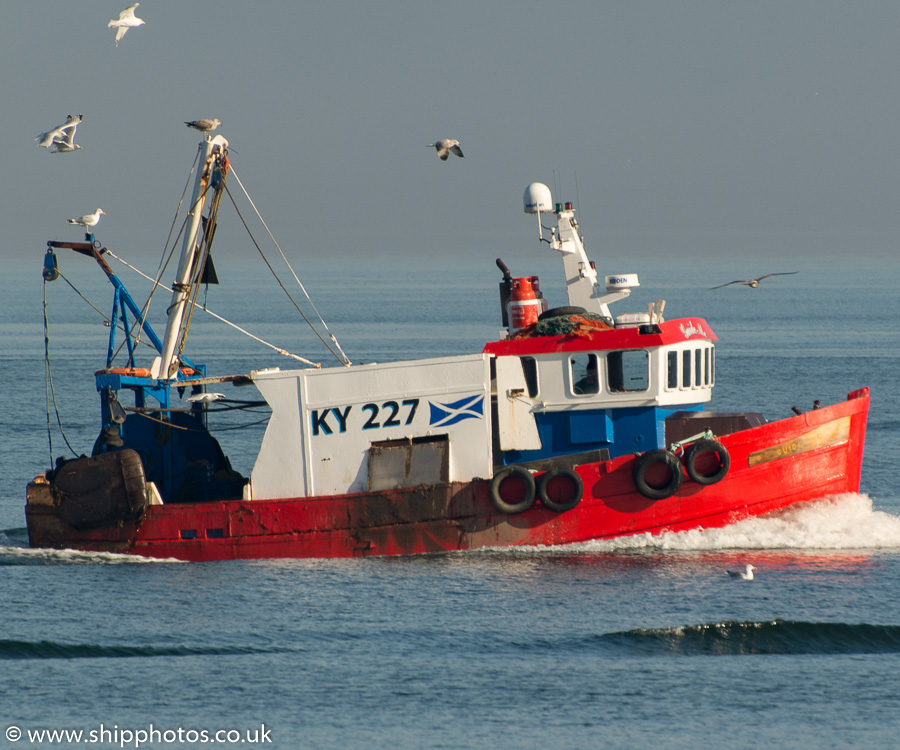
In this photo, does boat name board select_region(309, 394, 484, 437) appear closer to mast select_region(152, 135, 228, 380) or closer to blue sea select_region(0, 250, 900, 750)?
blue sea select_region(0, 250, 900, 750)

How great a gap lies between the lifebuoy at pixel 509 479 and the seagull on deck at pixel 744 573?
2987 mm

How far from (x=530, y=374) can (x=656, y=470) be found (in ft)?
7.70

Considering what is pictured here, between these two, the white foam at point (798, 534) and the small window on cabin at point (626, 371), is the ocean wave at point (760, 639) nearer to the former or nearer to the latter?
the white foam at point (798, 534)

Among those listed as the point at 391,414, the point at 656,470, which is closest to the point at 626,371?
the point at 656,470

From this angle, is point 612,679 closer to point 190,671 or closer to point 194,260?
point 190,671

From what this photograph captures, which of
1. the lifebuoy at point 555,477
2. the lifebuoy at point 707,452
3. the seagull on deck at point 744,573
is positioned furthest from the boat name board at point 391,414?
the seagull on deck at point 744,573

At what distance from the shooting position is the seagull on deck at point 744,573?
17.4 meters

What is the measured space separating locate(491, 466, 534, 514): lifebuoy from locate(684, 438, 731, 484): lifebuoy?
7.48ft

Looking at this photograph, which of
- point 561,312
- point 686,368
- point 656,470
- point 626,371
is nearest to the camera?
point 656,470

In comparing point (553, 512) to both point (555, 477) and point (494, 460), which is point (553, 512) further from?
point (494, 460)

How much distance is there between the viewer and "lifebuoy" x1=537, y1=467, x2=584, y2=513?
18250 mm

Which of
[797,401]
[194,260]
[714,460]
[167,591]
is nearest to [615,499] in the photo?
[714,460]

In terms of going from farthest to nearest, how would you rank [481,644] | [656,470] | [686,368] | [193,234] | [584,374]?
[193,234], [686,368], [584,374], [656,470], [481,644]

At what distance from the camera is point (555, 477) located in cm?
1833
